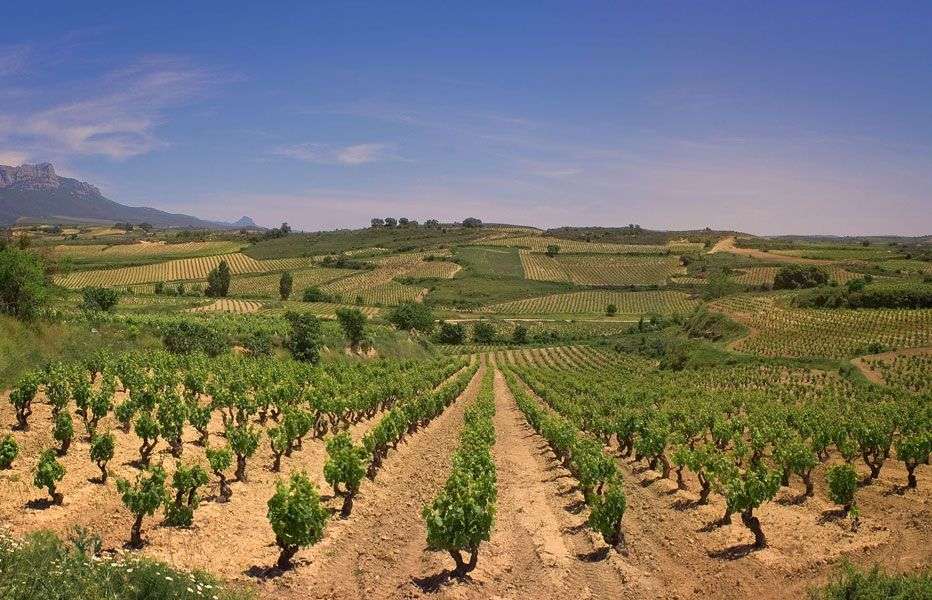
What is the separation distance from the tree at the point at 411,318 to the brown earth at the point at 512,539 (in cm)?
8215

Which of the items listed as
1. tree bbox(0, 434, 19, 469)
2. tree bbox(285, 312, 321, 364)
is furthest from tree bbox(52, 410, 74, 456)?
tree bbox(285, 312, 321, 364)

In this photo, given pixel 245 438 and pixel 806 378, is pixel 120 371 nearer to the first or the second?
pixel 245 438

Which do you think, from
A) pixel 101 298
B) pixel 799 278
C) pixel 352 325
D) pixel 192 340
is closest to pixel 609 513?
pixel 192 340

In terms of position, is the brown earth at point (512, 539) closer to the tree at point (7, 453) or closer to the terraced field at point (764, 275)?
the tree at point (7, 453)

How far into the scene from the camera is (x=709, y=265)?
189750 millimetres

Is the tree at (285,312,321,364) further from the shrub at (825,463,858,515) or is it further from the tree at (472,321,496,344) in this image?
the tree at (472,321,496,344)

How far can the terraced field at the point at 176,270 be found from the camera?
13950cm

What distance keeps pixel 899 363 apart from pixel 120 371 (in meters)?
75.2

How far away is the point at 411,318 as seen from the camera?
360 feet

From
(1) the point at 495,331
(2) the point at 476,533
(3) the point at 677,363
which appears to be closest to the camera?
(2) the point at 476,533

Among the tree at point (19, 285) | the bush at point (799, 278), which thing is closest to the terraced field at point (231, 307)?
the tree at point (19, 285)

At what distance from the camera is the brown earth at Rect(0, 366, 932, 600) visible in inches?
605

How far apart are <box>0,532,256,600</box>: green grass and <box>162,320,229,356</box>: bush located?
36668 mm

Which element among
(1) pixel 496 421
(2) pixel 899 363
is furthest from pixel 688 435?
(2) pixel 899 363
